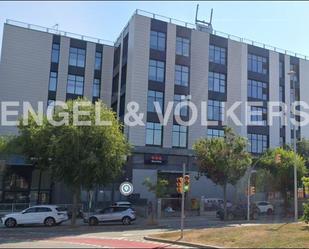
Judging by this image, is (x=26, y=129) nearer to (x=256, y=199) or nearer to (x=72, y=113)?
(x=72, y=113)

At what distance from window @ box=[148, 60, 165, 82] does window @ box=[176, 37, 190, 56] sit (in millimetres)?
3187

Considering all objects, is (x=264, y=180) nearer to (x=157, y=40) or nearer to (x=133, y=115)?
(x=133, y=115)

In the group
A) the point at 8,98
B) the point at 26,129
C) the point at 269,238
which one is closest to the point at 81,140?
the point at 26,129

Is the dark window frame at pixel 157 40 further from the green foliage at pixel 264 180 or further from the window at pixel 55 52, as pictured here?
the green foliage at pixel 264 180

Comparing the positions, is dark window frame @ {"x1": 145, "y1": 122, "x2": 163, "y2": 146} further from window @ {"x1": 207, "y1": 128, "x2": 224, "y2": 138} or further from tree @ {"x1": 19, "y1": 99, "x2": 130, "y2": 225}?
tree @ {"x1": 19, "y1": 99, "x2": 130, "y2": 225}

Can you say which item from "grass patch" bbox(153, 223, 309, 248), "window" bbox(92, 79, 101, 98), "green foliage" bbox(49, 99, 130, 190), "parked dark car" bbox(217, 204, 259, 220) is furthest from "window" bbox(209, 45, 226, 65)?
"grass patch" bbox(153, 223, 309, 248)

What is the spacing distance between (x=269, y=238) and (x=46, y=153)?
19.8 meters

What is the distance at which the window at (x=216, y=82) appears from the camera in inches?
2456

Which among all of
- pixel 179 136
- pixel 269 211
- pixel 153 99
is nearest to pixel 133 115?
pixel 153 99

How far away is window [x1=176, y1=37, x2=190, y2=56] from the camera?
A: 60.8 metres

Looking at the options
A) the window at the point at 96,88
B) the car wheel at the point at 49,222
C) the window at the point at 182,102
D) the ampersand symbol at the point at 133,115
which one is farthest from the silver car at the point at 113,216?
the window at the point at 96,88

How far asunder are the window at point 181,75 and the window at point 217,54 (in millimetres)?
4248

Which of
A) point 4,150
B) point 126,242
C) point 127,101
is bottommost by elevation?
point 126,242

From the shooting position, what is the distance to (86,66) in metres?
64.2
